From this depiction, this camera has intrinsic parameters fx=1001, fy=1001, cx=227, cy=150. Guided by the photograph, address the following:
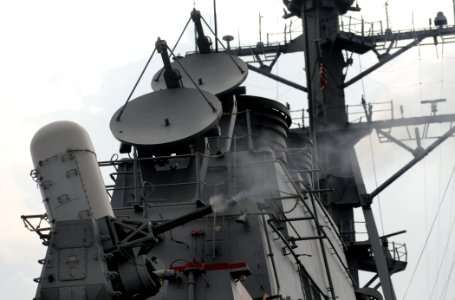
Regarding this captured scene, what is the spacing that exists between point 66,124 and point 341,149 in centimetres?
1165

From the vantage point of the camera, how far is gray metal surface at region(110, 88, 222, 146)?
10.5 m

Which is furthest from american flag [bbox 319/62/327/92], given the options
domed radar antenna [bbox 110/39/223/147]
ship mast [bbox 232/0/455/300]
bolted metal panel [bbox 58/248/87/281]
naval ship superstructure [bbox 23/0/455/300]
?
bolted metal panel [bbox 58/248/87/281]

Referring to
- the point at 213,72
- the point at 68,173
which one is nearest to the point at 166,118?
the point at 213,72

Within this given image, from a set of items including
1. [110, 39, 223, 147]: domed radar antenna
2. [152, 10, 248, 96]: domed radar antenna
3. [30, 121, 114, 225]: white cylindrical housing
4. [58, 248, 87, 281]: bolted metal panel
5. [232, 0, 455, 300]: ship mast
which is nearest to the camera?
[58, 248, 87, 281]: bolted metal panel

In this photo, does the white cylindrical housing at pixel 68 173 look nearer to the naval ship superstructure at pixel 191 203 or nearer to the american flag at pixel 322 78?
the naval ship superstructure at pixel 191 203

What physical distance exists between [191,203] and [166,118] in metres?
1.23

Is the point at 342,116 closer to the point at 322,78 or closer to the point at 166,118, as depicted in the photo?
the point at 322,78

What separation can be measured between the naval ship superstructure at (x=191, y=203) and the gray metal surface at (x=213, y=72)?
0.02 meters

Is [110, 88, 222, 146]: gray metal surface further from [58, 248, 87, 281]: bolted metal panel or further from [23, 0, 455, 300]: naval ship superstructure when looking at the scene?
[58, 248, 87, 281]: bolted metal panel

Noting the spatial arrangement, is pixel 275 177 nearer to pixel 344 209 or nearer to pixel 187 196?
pixel 187 196

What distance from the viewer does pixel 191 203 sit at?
992 cm

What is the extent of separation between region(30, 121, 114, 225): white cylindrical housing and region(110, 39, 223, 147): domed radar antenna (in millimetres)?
2181

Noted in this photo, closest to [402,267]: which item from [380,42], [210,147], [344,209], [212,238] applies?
[344,209]

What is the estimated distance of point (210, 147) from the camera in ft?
36.5
